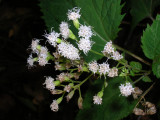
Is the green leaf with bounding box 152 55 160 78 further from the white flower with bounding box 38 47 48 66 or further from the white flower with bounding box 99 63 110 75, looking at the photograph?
the white flower with bounding box 38 47 48 66

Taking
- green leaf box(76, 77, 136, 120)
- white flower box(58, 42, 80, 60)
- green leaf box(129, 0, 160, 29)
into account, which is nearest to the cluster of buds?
white flower box(58, 42, 80, 60)

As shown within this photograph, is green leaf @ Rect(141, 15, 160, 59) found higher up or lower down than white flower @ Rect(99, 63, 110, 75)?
higher up

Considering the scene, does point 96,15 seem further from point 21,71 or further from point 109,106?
point 21,71

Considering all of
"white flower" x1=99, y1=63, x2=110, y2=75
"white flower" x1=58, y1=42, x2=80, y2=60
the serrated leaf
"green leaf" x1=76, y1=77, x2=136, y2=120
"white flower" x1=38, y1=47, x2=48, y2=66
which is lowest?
"green leaf" x1=76, y1=77, x2=136, y2=120

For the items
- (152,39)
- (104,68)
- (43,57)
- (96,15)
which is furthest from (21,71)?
(152,39)

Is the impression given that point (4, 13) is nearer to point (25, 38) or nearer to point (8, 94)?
point (25, 38)

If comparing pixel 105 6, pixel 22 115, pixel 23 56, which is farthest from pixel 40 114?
pixel 105 6

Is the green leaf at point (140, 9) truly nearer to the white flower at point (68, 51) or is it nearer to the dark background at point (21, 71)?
the white flower at point (68, 51)
